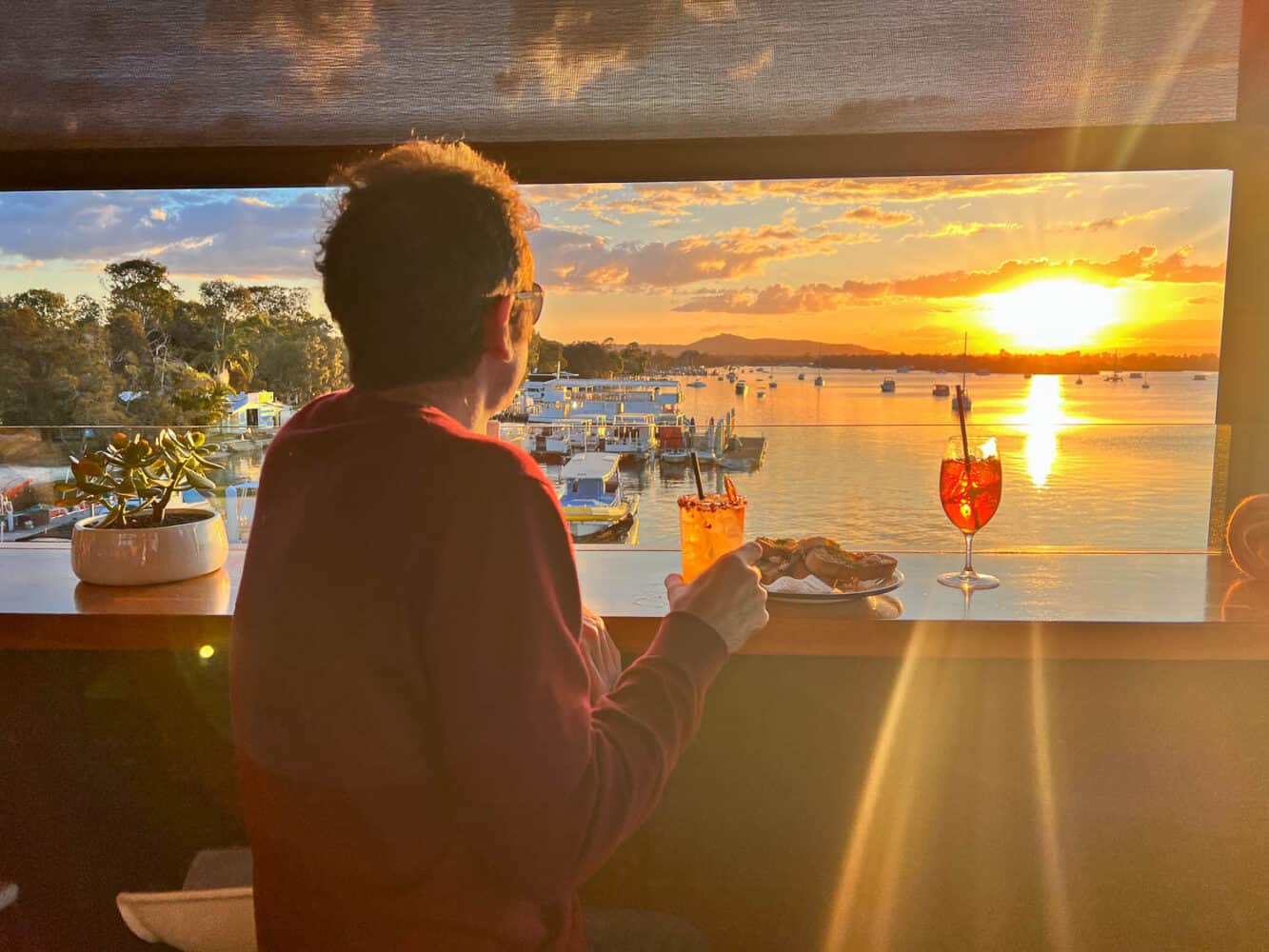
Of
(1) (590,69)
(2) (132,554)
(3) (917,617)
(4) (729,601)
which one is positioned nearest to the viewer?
(4) (729,601)

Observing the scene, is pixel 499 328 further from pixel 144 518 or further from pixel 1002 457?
pixel 1002 457

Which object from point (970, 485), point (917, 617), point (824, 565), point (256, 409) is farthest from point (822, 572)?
point (256, 409)

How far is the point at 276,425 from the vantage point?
2004mm

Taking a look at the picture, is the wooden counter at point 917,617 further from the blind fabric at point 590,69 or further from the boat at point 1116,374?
the blind fabric at point 590,69

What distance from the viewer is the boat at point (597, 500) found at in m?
1.86

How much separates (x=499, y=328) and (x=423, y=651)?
1.01 ft

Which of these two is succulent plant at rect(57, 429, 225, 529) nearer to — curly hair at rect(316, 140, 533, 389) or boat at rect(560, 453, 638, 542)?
boat at rect(560, 453, 638, 542)

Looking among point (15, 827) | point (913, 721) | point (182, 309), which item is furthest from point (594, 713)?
point (182, 309)

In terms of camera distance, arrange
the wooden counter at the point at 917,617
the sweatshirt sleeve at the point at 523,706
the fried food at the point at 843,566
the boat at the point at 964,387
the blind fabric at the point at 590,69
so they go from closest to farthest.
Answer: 1. the sweatshirt sleeve at the point at 523,706
2. the wooden counter at the point at 917,617
3. the fried food at the point at 843,566
4. the blind fabric at the point at 590,69
5. the boat at the point at 964,387

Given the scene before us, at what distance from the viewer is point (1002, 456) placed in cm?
181

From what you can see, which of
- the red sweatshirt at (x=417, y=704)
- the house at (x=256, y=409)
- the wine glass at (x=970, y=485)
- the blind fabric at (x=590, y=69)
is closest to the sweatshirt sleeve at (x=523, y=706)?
the red sweatshirt at (x=417, y=704)

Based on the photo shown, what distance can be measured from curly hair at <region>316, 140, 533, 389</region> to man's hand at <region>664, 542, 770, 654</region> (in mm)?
328

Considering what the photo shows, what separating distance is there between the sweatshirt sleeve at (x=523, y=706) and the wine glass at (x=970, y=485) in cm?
85

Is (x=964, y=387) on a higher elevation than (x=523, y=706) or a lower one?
higher
